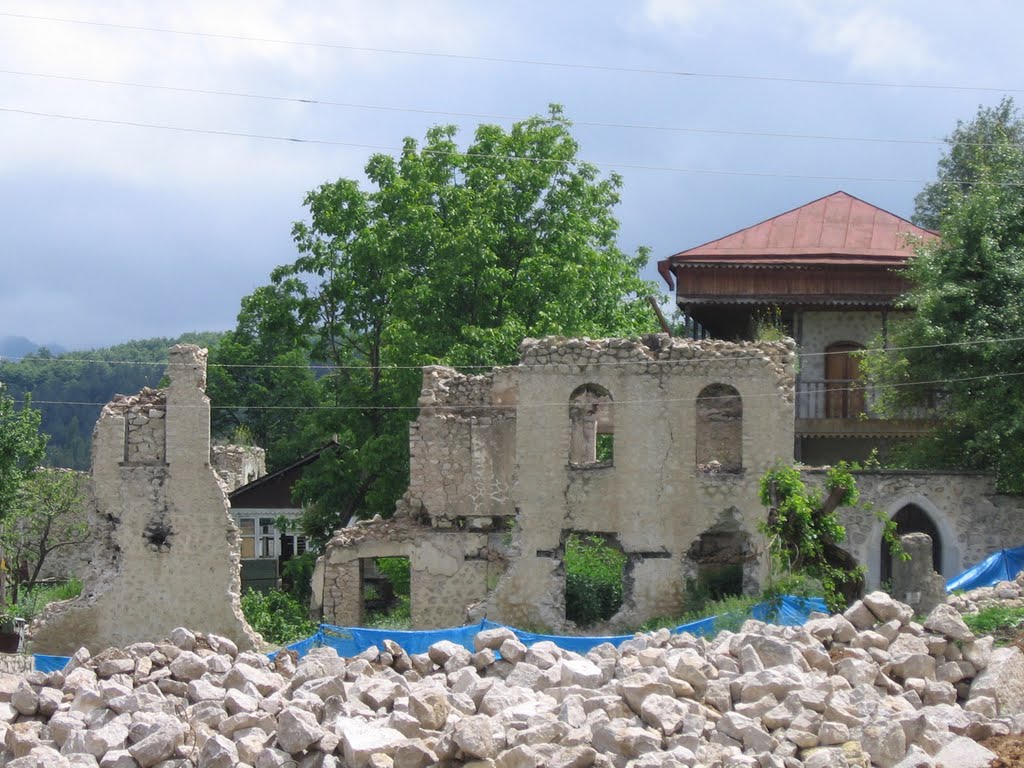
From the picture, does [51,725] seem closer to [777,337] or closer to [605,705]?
[605,705]

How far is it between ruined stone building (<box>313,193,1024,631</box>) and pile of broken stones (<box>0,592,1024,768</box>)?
755cm

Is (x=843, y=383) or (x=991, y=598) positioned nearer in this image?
(x=991, y=598)

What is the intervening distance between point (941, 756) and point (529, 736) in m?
3.62

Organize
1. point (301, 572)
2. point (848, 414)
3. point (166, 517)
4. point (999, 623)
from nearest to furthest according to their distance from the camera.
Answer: point (999, 623) < point (166, 517) < point (301, 572) < point (848, 414)

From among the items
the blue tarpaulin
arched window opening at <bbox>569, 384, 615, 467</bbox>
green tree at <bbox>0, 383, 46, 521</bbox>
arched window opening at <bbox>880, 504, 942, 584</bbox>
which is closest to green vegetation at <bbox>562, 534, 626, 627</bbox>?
arched window opening at <bbox>569, 384, 615, 467</bbox>

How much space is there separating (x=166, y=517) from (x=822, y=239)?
1691 centimetres

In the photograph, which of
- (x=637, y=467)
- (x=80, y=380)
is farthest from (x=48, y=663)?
(x=80, y=380)

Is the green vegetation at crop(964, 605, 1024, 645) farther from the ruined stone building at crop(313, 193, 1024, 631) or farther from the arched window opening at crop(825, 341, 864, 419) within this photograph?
the arched window opening at crop(825, 341, 864, 419)

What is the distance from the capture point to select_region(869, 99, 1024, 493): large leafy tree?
25.2 m

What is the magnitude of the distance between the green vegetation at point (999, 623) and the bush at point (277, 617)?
12283 mm

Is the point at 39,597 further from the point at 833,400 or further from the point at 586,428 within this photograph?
the point at 833,400

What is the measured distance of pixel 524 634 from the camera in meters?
19.0

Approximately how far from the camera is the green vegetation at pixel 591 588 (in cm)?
2439

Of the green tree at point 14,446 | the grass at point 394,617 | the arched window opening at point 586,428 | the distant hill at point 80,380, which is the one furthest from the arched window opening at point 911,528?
the distant hill at point 80,380
